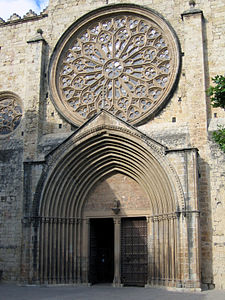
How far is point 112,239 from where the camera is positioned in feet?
48.0

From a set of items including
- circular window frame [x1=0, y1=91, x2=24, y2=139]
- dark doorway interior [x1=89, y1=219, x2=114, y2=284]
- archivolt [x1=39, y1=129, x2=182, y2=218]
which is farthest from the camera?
circular window frame [x1=0, y1=91, x2=24, y2=139]

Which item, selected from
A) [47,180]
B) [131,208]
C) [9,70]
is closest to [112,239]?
[131,208]

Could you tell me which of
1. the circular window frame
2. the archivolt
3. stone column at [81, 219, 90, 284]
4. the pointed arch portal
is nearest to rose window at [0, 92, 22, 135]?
the circular window frame

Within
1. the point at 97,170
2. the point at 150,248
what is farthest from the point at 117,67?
Result: the point at 150,248

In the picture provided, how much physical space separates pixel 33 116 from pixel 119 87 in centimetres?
303

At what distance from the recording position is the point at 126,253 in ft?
43.0

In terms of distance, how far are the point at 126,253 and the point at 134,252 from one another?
247 millimetres

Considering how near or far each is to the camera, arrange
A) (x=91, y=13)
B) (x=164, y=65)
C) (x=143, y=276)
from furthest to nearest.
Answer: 1. (x=91, y=13)
2. (x=164, y=65)
3. (x=143, y=276)

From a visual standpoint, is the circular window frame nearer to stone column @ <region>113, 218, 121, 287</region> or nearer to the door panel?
stone column @ <region>113, 218, 121, 287</region>

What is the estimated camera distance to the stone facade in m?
11.8

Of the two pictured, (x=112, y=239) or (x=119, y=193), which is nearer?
(x=119, y=193)

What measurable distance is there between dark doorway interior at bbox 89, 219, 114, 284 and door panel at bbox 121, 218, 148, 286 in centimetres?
105

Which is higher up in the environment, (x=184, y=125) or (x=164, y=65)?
(x=164, y=65)

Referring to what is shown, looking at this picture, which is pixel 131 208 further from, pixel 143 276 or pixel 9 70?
pixel 9 70
